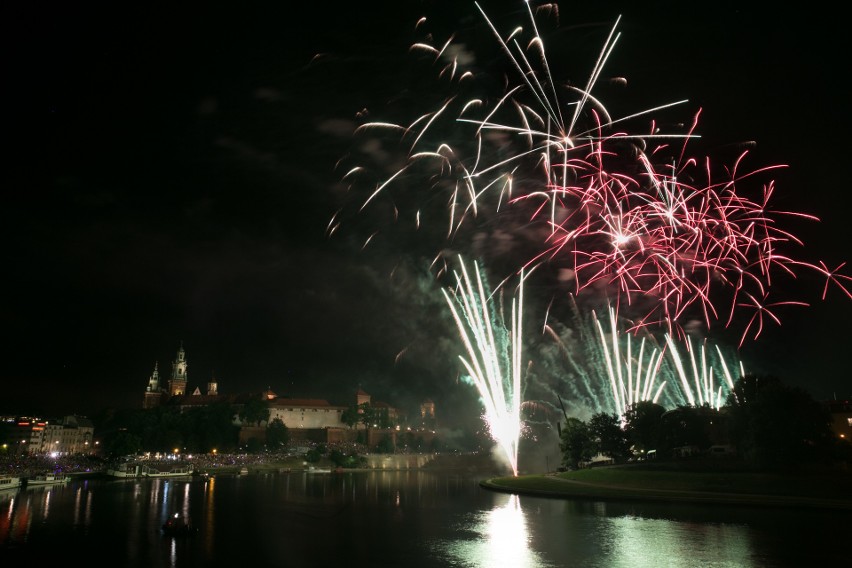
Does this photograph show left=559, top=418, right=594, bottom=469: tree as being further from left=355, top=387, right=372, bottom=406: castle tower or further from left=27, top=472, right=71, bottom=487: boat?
left=355, top=387, right=372, bottom=406: castle tower

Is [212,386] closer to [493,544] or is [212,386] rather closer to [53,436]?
[53,436]

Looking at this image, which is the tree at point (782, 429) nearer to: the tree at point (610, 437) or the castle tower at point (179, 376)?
the tree at point (610, 437)

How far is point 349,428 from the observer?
132250 millimetres

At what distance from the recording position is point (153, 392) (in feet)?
506

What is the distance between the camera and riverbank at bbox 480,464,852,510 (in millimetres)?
30203

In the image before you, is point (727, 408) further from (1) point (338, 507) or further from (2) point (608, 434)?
(1) point (338, 507)

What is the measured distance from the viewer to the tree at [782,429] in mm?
36875

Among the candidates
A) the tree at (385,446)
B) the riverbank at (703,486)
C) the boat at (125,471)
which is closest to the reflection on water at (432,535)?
the riverbank at (703,486)

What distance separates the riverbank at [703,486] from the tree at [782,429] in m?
1.58

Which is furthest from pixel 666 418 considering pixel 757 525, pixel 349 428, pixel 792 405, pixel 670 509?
pixel 349 428

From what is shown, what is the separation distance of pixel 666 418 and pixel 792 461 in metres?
13.3

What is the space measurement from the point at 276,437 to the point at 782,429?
320ft

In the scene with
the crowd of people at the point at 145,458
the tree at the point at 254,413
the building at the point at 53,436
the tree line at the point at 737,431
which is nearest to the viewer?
the tree line at the point at 737,431

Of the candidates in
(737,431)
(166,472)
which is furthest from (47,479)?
(737,431)
